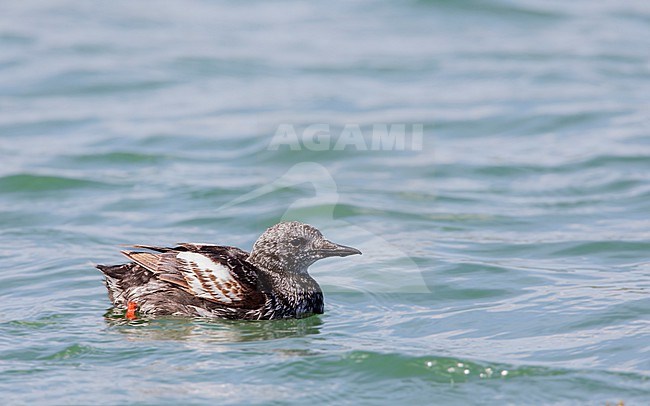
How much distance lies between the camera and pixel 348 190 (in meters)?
13.6

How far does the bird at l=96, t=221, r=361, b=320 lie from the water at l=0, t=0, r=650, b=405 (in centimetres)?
14

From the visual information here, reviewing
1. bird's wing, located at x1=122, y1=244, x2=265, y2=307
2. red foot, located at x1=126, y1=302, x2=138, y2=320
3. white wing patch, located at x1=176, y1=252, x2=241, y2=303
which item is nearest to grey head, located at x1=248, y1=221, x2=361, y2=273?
bird's wing, located at x1=122, y1=244, x2=265, y2=307

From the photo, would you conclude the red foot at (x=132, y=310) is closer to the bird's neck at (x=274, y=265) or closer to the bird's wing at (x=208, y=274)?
the bird's wing at (x=208, y=274)

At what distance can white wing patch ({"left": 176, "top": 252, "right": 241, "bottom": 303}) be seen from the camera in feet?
28.3

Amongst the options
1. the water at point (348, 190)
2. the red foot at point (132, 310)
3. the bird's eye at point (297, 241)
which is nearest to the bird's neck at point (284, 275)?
the bird's eye at point (297, 241)

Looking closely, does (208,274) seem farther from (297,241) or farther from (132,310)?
(297,241)

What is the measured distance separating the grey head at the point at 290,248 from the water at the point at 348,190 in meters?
0.51

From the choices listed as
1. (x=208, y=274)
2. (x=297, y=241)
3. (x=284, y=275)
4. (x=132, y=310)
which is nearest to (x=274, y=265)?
(x=284, y=275)

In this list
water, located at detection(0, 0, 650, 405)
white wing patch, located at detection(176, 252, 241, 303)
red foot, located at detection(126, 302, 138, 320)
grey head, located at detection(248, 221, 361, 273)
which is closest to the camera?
water, located at detection(0, 0, 650, 405)

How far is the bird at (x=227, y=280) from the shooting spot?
28.4ft

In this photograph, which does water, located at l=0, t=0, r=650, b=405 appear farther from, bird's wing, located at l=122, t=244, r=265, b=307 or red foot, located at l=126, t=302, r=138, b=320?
bird's wing, located at l=122, t=244, r=265, b=307

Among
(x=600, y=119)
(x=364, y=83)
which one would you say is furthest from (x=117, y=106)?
(x=600, y=119)

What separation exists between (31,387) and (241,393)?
55.4 inches

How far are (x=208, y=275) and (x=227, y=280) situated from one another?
0.15m
